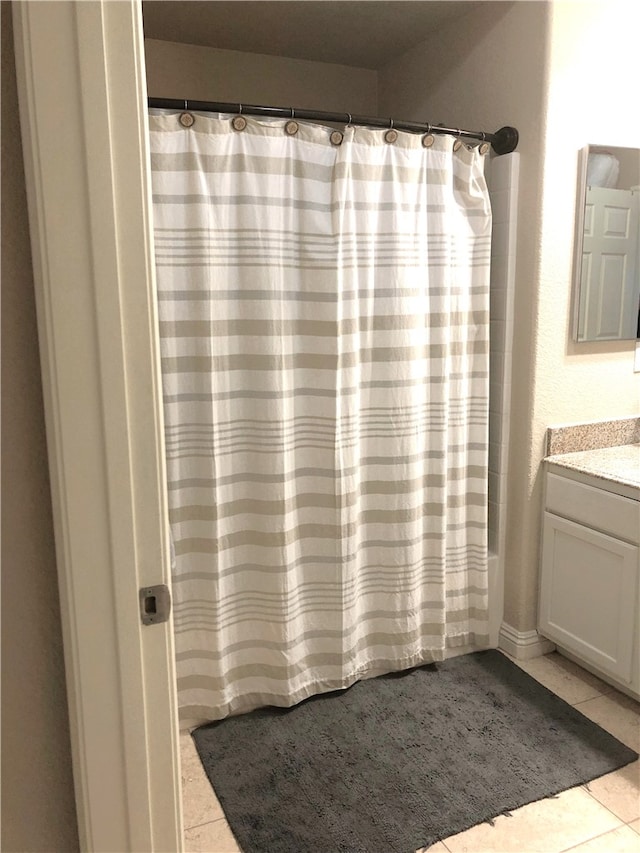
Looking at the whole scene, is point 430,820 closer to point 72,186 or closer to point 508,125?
point 72,186

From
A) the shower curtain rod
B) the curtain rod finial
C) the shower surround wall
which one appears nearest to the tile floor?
the shower surround wall

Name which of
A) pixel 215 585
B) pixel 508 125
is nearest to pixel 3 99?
pixel 215 585

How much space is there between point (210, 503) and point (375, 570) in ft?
2.26

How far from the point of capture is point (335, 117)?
217cm

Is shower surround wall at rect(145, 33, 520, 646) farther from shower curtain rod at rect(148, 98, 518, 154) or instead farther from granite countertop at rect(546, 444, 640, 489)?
granite countertop at rect(546, 444, 640, 489)

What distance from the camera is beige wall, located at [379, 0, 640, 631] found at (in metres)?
2.38

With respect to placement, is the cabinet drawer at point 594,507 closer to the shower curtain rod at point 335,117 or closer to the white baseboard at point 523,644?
the white baseboard at point 523,644

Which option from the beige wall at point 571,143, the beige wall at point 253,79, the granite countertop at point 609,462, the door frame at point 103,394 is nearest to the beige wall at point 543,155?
the beige wall at point 571,143

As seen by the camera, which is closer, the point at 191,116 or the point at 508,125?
the point at 191,116

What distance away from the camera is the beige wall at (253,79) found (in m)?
2.87

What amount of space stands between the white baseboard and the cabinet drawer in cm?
51

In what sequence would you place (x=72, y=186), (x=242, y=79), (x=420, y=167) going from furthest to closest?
(x=242, y=79)
(x=420, y=167)
(x=72, y=186)

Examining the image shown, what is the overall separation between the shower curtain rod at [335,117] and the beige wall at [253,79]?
0.77 metres

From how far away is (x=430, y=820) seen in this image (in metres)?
1.88
